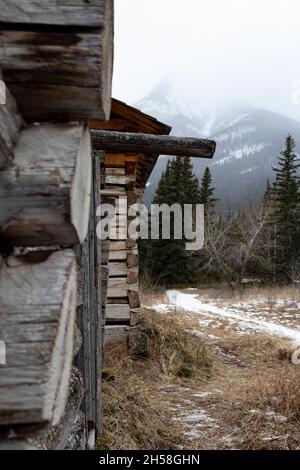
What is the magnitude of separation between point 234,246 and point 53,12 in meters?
29.3

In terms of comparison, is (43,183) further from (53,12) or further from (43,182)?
(53,12)

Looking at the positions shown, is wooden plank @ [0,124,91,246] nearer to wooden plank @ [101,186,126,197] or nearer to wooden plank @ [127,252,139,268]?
wooden plank @ [101,186,126,197]

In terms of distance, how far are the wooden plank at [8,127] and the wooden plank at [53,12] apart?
6.6 inches

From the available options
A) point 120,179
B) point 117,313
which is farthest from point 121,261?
point 120,179

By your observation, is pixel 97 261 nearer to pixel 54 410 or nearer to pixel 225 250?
pixel 54 410

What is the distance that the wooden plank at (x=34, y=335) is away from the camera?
1021 millimetres

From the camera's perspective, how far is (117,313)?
6.88m

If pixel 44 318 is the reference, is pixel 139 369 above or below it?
below

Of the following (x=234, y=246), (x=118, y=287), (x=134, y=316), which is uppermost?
(x=118, y=287)

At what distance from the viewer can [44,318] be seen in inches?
41.8

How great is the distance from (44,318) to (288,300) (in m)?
16.4

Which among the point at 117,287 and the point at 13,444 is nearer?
the point at 13,444
